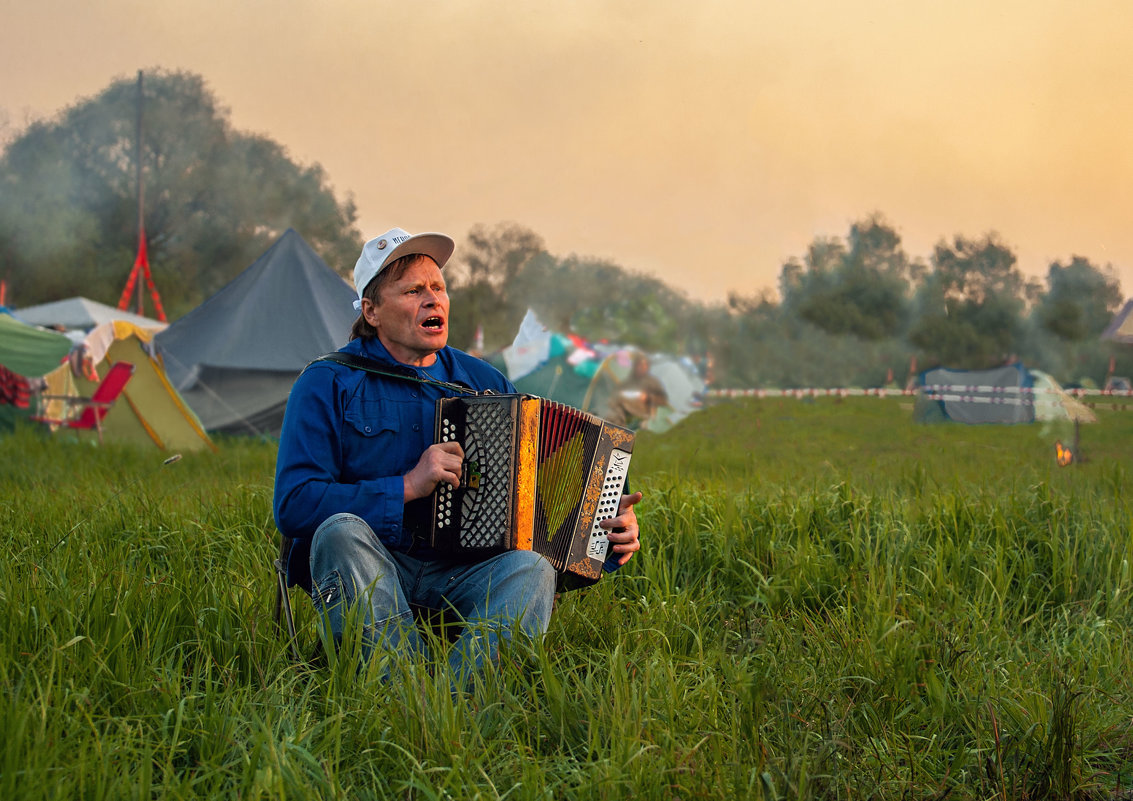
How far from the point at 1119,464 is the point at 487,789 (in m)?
5.84

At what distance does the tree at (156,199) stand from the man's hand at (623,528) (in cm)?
3131

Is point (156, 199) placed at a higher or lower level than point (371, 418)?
higher

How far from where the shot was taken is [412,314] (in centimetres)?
303

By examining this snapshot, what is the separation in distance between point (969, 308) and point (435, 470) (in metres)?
16.5

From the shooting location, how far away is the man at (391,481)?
2.69 meters

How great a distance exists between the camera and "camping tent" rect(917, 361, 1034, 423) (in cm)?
1700

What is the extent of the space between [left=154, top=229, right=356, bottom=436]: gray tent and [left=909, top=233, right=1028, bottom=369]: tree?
415 inches

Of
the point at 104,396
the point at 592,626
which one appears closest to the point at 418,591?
the point at 592,626

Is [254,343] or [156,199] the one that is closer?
[254,343]

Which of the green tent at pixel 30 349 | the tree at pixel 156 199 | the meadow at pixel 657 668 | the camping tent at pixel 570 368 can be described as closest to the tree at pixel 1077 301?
the camping tent at pixel 570 368

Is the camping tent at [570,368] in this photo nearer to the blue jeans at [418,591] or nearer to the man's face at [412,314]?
the man's face at [412,314]

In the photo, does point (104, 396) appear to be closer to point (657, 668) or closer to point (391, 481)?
point (391, 481)

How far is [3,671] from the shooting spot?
2.42m

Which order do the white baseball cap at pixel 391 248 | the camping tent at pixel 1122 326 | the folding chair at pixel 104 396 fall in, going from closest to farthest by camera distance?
the white baseball cap at pixel 391 248, the folding chair at pixel 104 396, the camping tent at pixel 1122 326
